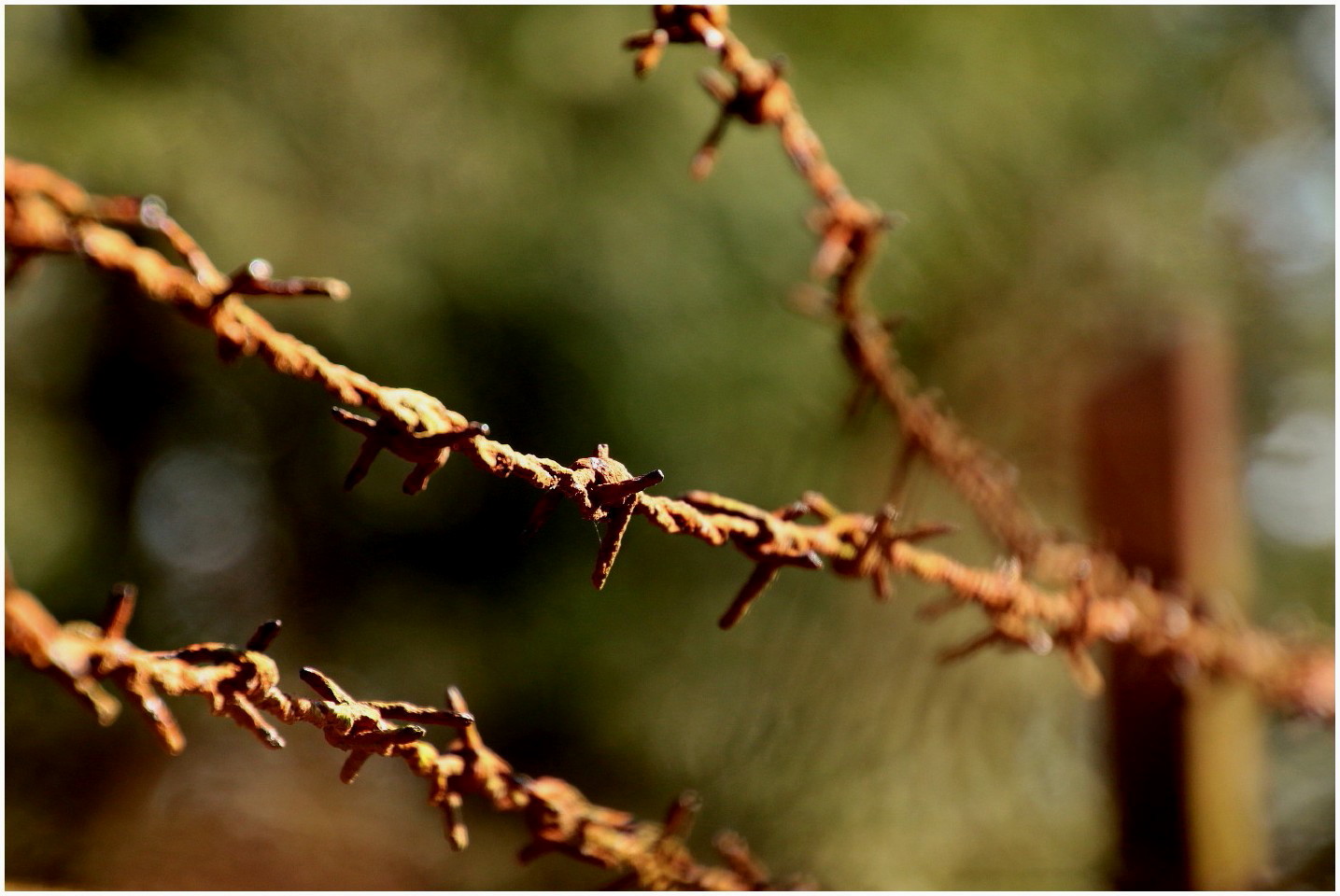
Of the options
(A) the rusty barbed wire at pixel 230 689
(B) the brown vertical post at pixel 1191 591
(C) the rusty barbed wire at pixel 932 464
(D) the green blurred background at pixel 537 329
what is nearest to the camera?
(A) the rusty barbed wire at pixel 230 689

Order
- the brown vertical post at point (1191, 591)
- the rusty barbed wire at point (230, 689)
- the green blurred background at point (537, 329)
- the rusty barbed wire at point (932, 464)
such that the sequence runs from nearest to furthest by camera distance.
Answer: the rusty barbed wire at point (230, 689)
the rusty barbed wire at point (932, 464)
the brown vertical post at point (1191, 591)
the green blurred background at point (537, 329)

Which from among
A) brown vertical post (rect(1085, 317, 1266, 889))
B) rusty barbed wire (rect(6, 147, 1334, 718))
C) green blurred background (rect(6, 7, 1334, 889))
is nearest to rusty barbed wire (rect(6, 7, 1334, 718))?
rusty barbed wire (rect(6, 147, 1334, 718))

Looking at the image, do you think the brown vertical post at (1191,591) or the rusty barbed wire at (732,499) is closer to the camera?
the rusty barbed wire at (732,499)

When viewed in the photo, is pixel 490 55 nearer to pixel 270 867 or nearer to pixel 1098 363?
pixel 1098 363

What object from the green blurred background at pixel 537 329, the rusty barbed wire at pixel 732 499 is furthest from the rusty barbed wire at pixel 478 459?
the green blurred background at pixel 537 329

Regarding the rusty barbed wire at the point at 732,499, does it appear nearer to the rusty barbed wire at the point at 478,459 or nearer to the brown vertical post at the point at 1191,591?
the rusty barbed wire at the point at 478,459

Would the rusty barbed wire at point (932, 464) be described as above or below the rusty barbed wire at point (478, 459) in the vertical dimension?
above
